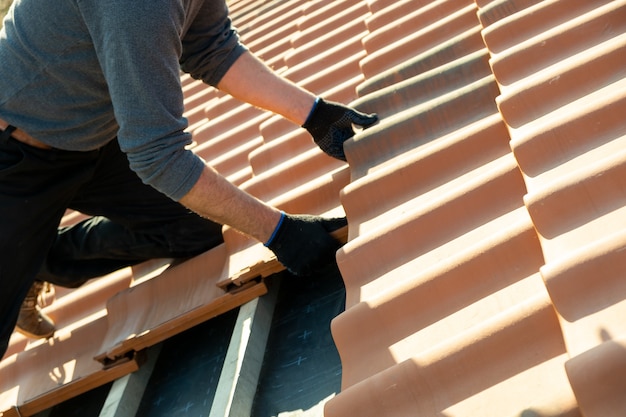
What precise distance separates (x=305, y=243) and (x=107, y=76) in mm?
656

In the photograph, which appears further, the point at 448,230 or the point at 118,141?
the point at 118,141

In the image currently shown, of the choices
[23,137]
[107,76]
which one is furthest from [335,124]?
[23,137]

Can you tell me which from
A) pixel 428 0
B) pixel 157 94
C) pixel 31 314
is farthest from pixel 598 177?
pixel 31 314

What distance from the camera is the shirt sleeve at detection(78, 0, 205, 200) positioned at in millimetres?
1680

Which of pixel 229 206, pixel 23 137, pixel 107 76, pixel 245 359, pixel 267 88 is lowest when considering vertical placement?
pixel 245 359

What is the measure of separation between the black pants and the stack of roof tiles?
90 millimetres

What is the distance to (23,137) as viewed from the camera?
2182mm

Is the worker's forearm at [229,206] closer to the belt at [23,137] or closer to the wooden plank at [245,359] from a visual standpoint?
the wooden plank at [245,359]

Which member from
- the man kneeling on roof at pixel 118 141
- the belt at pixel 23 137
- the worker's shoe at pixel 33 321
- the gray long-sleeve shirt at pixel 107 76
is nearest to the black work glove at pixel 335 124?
the man kneeling on roof at pixel 118 141

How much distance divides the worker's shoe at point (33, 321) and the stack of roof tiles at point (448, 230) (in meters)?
0.05

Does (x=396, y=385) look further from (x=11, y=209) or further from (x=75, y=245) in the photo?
(x=75, y=245)

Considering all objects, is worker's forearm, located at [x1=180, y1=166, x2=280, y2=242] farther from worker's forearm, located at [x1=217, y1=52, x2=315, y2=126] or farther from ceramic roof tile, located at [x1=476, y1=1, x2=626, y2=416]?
ceramic roof tile, located at [x1=476, y1=1, x2=626, y2=416]

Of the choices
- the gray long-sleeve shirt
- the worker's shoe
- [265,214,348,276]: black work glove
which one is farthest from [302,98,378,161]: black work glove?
the worker's shoe

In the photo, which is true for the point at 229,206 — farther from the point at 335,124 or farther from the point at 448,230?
the point at 448,230
